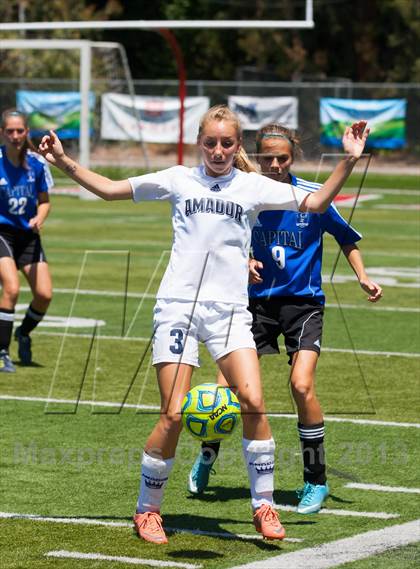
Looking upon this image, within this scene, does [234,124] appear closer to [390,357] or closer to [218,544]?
[218,544]

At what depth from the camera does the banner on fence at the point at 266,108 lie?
38.6m

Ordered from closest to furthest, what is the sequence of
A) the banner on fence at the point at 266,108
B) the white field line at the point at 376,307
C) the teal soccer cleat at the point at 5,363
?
the teal soccer cleat at the point at 5,363 → the white field line at the point at 376,307 → the banner on fence at the point at 266,108

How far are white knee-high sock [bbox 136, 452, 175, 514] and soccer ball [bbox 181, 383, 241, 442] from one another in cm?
22

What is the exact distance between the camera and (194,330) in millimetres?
6711

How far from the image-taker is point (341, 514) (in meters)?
7.36

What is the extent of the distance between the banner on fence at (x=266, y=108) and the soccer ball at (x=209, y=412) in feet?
105

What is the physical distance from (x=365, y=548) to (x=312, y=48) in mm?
47681

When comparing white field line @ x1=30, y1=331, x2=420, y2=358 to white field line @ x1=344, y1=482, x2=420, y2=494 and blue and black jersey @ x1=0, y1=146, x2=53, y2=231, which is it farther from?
white field line @ x1=344, y1=482, x2=420, y2=494

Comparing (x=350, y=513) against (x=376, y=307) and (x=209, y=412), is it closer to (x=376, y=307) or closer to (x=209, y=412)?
(x=209, y=412)

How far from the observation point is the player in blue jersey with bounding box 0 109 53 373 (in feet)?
38.7

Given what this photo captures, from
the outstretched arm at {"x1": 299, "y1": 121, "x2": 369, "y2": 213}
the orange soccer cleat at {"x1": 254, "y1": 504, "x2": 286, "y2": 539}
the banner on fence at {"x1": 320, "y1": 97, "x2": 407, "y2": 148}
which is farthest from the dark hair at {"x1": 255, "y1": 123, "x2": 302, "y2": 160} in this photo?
the banner on fence at {"x1": 320, "y1": 97, "x2": 407, "y2": 148}

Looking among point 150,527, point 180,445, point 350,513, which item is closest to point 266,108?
point 180,445

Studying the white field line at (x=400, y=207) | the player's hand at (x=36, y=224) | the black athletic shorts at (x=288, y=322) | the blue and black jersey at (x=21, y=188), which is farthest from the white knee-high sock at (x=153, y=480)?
the white field line at (x=400, y=207)

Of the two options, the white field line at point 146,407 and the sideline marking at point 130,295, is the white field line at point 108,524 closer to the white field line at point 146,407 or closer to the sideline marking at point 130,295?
the white field line at point 146,407
